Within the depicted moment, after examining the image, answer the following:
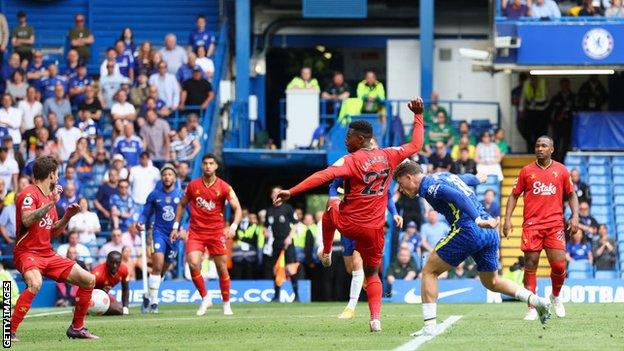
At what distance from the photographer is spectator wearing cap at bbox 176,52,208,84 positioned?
32344 mm

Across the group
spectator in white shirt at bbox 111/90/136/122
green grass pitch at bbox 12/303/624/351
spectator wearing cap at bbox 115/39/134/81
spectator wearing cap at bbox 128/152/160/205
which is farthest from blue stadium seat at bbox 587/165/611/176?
green grass pitch at bbox 12/303/624/351

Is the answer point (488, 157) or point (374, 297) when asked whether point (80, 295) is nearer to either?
point (374, 297)

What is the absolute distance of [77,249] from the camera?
28312mm

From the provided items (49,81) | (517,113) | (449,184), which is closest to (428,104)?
(517,113)

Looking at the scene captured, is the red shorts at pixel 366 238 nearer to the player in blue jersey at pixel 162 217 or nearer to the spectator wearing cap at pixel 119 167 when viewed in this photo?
the player in blue jersey at pixel 162 217

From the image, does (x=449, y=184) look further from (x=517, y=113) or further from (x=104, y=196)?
(x=517, y=113)

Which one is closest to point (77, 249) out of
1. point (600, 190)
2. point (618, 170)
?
point (600, 190)

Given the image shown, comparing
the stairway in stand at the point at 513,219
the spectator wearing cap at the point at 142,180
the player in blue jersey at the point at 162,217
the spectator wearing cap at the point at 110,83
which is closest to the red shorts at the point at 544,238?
the player in blue jersey at the point at 162,217

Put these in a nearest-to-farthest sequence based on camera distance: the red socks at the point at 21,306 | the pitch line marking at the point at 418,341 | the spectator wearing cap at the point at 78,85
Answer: the pitch line marking at the point at 418,341
the red socks at the point at 21,306
the spectator wearing cap at the point at 78,85

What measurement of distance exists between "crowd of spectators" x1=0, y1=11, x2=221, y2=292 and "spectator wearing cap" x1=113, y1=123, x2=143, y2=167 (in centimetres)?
2

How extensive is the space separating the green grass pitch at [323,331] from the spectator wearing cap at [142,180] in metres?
8.56

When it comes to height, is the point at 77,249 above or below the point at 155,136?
below

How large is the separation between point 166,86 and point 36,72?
3.01 m

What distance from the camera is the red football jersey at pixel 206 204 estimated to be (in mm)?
21250
